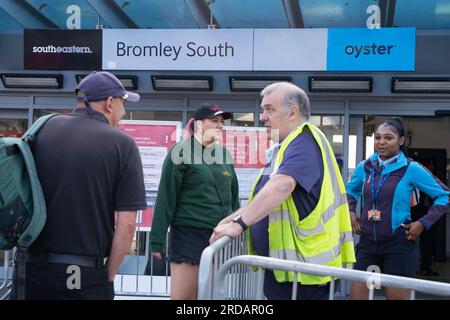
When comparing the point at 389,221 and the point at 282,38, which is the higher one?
→ the point at 282,38

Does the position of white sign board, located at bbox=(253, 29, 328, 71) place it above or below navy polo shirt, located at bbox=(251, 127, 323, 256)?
above

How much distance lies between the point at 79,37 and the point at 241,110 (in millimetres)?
2133

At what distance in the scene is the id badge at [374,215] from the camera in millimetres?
4230

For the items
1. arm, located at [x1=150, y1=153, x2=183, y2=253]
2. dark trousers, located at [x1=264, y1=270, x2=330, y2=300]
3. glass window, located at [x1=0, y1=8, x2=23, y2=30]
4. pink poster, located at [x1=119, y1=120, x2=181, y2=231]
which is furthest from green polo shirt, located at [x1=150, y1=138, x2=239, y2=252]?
glass window, located at [x1=0, y1=8, x2=23, y2=30]

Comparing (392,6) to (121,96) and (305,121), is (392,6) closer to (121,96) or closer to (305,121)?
(305,121)

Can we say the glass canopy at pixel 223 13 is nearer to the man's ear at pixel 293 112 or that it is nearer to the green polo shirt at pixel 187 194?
the green polo shirt at pixel 187 194

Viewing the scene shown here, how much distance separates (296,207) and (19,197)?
1.27 m

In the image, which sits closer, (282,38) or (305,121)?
(305,121)

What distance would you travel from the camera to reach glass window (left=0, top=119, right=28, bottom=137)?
7.43 meters

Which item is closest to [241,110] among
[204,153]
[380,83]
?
[380,83]

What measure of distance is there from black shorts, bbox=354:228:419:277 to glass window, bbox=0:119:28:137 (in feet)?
16.4

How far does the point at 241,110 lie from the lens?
23.1 ft

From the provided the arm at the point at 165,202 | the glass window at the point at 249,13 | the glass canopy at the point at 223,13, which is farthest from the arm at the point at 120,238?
the glass window at the point at 249,13

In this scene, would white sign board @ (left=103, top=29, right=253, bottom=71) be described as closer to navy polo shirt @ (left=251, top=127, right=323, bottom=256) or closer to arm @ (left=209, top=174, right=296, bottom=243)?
navy polo shirt @ (left=251, top=127, right=323, bottom=256)
